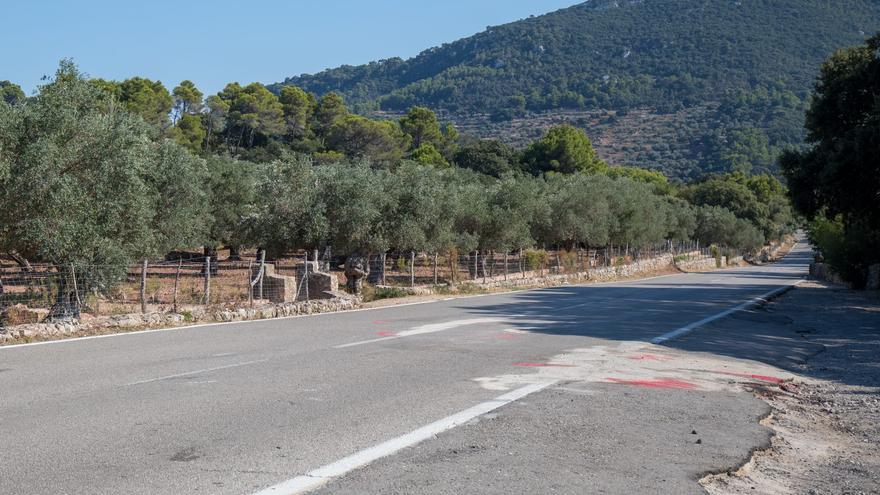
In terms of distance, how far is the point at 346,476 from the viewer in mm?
6117

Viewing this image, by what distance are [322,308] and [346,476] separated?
55.6ft

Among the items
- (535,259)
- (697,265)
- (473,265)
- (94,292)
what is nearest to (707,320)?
(94,292)

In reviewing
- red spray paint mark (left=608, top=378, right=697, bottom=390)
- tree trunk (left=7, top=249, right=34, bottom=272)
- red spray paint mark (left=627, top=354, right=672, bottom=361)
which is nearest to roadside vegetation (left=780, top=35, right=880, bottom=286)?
red spray paint mark (left=627, top=354, right=672, bottom=361)

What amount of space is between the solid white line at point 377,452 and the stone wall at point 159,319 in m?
9.48

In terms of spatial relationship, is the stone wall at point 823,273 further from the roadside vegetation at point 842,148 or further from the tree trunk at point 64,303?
the tree trunk at point 64,303

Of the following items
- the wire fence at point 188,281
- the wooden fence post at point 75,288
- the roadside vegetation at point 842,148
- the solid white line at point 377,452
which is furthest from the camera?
the roadside vegetation at point 842,148

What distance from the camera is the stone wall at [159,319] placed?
587 inches

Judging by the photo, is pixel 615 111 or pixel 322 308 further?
pixel 615 111

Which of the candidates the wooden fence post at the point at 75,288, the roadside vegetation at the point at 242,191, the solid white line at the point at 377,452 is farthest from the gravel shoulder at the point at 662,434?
the roadside vegetation at the point at 242,191

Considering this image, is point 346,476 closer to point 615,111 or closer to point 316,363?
point 316,363

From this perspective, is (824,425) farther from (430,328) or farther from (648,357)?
(430,328)

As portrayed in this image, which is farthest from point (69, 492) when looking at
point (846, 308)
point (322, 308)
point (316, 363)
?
point (846, 308)

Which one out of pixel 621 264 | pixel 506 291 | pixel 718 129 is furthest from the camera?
pixel 718 129

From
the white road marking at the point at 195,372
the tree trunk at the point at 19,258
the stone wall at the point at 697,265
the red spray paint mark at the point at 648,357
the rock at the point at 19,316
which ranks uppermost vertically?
the tree trunk at the point at 19,258
